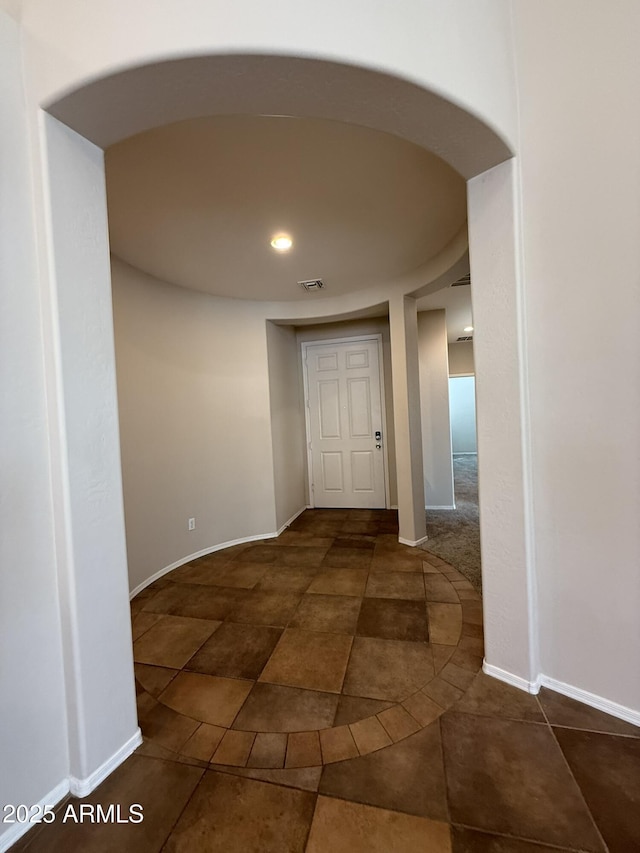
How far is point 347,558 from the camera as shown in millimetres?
3121

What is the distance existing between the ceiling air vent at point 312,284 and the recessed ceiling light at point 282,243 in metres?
0.65

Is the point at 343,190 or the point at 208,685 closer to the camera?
the point at 208,685

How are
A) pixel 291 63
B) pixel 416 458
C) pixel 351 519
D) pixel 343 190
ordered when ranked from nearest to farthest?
pixel 291 63 < pixel 343 190 < pixel 416 458 < pixel 351 519

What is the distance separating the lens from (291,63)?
1.04m

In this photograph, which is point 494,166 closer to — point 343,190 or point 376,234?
point 343,190

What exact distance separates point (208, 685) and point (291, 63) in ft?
8.06

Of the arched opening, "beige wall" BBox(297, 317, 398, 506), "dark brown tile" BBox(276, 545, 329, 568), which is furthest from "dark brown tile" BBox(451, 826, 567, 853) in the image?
"beige wall" BBox(297, 317, 398, 506)

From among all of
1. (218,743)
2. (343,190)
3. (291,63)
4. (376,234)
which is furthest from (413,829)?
(376,234)

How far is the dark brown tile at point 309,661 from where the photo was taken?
1686 mm

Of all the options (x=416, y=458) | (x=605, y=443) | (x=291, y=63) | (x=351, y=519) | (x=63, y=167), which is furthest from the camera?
(x=351, y=519)

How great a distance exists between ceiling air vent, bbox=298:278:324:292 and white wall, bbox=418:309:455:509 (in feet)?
5.71

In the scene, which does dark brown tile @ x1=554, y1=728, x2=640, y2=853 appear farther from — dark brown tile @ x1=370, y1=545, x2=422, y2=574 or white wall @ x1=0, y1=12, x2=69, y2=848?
white wall @ x1=0, y1=12, x2=69, y2=848

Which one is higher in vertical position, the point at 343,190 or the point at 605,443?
the point at 343,190

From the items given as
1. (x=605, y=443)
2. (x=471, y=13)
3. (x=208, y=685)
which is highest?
(x=471, y=13)
